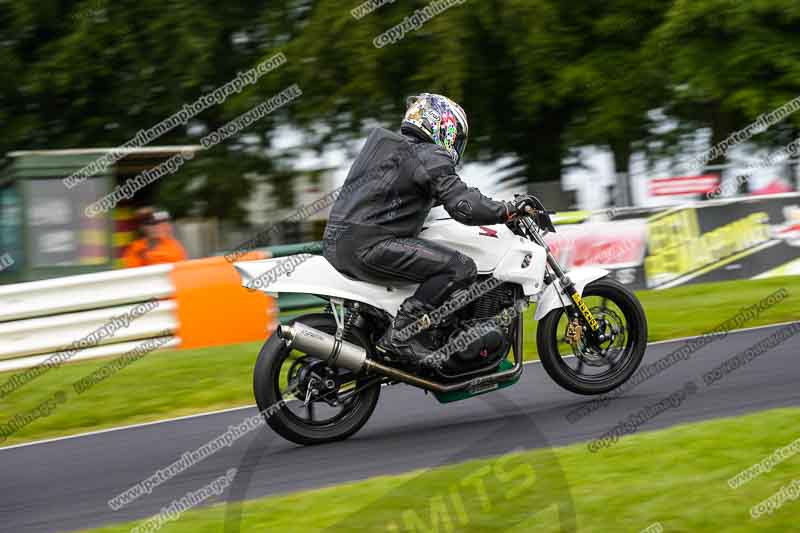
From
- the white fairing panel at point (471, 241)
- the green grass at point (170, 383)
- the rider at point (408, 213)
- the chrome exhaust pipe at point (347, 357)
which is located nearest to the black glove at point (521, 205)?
the rider at point (408, 213)

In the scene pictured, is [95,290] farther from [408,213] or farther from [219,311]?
[408,213]

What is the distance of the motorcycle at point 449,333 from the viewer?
645 cm

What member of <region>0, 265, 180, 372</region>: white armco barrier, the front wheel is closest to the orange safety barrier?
<region>0, 265, 180, 372</region>: white armco barrier

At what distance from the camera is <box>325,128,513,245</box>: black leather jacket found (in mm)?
6422

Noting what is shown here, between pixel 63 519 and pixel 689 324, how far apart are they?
6.22m

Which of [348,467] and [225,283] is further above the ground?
[348,467]

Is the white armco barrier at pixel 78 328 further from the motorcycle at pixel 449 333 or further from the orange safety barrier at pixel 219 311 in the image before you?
the motorcycle at pixel 449 333

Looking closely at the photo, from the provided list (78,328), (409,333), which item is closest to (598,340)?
(409,333)

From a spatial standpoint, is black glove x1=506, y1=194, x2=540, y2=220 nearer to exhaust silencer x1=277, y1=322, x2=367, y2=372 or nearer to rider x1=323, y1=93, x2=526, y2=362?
rider x1=323, y1=93, x2=526, y2=362

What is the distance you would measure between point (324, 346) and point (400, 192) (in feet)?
3.20

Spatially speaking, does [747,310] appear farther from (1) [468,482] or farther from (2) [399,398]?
(1) [468,482]

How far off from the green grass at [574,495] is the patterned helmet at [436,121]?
1953 millimetres

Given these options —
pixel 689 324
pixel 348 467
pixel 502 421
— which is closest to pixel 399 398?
pixel 502 421

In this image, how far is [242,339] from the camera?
33.8ft
